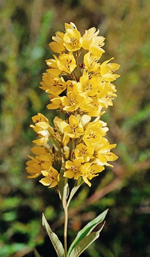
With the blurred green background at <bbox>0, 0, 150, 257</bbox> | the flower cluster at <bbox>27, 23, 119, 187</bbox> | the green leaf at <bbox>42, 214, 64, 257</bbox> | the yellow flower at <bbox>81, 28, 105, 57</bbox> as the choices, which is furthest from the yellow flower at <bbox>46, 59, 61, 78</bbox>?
the blurred green background at <bbox>0, 0, 150, 257</bbox>

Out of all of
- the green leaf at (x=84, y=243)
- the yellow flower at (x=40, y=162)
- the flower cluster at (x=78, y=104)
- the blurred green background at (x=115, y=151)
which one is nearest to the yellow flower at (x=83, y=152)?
the flower cluster at (x=78, y=104)

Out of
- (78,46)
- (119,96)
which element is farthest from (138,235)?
(78,46)

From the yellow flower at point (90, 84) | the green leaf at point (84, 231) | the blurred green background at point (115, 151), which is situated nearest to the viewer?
the yellow flower at point (90, 84)

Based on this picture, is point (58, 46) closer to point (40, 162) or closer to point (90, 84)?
point (90, 84)

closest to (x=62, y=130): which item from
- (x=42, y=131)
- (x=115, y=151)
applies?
(x=42, y=131)

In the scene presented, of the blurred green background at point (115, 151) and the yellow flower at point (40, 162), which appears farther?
the blurred green background at point (115, 151)

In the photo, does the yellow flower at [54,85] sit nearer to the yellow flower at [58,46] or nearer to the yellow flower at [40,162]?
the yellow flower at [58,46]
